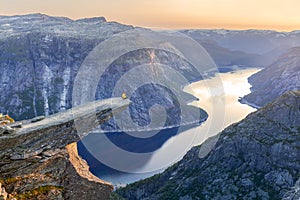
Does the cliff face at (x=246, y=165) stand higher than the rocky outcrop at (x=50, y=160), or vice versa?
the rocky outcrop at (x=50, y=160)

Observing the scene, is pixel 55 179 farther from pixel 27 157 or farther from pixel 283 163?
pixel 283 163

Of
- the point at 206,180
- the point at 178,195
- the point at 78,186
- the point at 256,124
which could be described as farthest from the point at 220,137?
the point at 78,186

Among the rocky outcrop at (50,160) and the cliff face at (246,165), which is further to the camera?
the cliff face at (246,165)

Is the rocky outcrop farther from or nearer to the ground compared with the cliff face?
farther from the ground

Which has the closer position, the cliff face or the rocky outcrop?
the rocky outcrop
